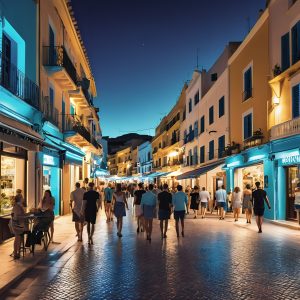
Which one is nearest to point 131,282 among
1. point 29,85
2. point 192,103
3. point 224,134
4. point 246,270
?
point 246,270

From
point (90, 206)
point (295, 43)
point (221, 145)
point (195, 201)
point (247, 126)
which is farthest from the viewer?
point (221, 145)

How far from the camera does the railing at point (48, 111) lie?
18531 mm

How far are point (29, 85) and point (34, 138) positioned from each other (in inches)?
158

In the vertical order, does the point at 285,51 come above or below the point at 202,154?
above

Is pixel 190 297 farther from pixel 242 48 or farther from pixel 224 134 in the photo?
pixel 224 134

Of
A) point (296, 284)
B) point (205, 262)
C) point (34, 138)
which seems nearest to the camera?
point (296, 284)

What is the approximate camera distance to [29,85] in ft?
52.9

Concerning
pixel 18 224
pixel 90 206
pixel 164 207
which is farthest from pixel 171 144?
pixel 18 224

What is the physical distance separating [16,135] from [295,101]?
12444 millimetres

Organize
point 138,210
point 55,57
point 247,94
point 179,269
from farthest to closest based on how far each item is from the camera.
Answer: point 247,94, point 55,57, point 138,210, point 179,269

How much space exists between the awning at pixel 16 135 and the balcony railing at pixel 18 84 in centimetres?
162

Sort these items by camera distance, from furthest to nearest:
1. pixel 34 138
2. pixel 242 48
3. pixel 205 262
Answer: pixel 242 48 → pixel 34 138 → pixel 205 262

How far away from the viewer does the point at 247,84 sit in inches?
999

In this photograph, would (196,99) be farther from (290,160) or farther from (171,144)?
(290,160)
